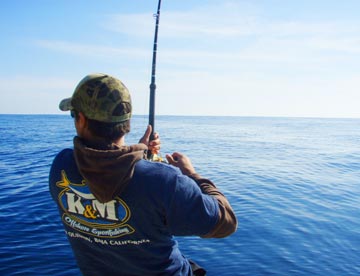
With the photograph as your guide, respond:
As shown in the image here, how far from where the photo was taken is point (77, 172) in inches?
90.5

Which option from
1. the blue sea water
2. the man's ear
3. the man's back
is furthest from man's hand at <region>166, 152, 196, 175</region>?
the blue sea water

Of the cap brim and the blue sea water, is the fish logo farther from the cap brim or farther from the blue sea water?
the blue sea water

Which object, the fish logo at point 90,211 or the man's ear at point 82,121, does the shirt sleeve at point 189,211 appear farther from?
the man's ear at point 82,121

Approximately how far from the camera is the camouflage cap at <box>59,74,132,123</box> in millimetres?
2127

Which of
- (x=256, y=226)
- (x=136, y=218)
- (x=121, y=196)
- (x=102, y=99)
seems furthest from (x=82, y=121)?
(x=256, y=226)

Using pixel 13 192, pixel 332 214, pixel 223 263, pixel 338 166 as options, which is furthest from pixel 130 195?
pixel 338 166

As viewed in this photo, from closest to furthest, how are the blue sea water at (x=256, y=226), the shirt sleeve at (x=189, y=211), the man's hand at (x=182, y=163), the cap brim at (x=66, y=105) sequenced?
1. the shirt sleeve at (x=189, y=211)
2. the cap brim at (x=66, y=105)
3. the man's hand at (x=182, y=163)
4. the blue sea water at (x=256, y=226)

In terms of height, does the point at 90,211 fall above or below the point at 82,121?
below

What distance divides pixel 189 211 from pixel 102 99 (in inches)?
33.4

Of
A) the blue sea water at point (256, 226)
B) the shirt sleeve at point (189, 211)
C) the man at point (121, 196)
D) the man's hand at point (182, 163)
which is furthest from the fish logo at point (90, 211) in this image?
the blue sea water at point (256, 226)

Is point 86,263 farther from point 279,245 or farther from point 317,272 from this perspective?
point 279,245

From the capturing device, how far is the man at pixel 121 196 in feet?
6.82

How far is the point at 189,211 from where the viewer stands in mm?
2086

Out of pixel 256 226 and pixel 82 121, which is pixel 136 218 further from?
pixel 256 226
